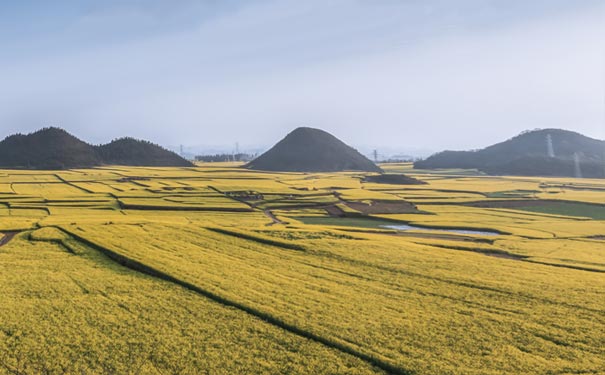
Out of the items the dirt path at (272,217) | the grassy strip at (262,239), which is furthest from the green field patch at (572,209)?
the grassy strip at (262,239)

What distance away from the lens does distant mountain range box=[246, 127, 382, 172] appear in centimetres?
18025

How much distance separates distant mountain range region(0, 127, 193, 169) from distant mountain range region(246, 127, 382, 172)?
33.9 metres

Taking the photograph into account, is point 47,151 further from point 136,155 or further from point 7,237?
point 7,237

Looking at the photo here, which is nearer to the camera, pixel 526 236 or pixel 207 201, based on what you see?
pixel 526 236

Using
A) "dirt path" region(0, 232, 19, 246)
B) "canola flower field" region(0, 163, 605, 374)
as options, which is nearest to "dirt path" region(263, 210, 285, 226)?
"canola flower field" region(0, 163, 605, 374)

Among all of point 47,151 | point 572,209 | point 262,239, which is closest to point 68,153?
point 47,151

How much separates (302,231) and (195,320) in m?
22.9

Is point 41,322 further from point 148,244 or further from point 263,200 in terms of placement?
point 263,200

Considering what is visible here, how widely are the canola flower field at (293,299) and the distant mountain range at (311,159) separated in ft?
433

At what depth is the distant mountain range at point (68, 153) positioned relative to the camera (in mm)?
147375

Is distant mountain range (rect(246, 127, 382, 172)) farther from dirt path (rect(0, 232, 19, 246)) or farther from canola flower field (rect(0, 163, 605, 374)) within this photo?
dirt path (rect(0, 232, 19, 246))

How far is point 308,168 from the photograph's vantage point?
17900 cm

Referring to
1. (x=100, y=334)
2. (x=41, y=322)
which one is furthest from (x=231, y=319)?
(x=41, y=322)

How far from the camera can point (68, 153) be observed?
15475 centimetres
